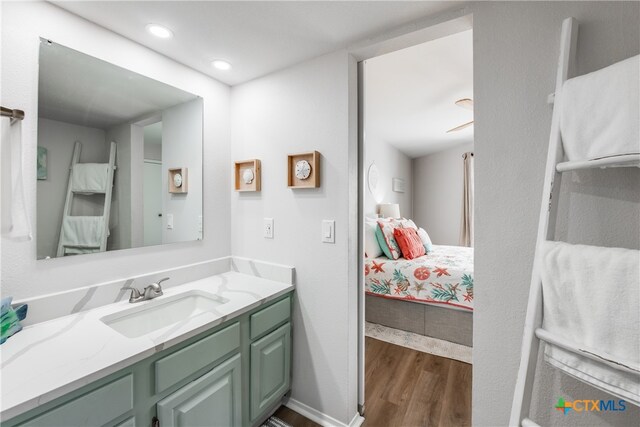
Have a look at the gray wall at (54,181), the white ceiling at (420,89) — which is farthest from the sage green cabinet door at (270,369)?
the white ceiling at (420,89)

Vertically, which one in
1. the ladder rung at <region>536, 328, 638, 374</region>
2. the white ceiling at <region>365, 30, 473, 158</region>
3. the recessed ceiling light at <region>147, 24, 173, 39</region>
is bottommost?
the ladder rung at <region>536, 328, 638, 374</region>

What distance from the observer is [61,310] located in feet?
4.04

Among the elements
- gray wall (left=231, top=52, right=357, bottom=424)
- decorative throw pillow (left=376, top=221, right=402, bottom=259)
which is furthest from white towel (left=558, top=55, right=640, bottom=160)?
decorative throw pillow (left=376, top=221, right=402, bottom=259)

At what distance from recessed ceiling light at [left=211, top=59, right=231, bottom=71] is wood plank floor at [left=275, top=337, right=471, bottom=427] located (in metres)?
2.22

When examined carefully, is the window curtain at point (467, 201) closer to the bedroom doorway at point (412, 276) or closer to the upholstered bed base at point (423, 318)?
the bedroom doorway at point (412, 276)

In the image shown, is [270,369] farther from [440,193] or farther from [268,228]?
[440,193]

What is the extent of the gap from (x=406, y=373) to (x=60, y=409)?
82.8 inches

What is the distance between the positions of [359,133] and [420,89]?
1.49 m

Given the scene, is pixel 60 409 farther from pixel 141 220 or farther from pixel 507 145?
pixel 507 145

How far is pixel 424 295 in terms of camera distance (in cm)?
265

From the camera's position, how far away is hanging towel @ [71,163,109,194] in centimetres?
132

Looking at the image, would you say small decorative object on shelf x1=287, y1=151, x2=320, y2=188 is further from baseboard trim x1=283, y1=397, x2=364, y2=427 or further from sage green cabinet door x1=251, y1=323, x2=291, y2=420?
baseboard trim x1=283, y1=397, x2=364, y2=427

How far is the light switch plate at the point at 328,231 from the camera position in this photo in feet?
5.28

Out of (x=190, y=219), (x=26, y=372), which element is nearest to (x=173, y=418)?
(x=26, y=372)
